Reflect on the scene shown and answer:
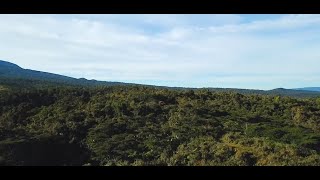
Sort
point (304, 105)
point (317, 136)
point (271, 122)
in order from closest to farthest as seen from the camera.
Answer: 1. point (317, 136)
2. point (271, 122)
3. point (304, 105)

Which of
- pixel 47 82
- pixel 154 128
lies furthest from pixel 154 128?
pixel 47 82

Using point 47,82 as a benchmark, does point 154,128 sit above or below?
below

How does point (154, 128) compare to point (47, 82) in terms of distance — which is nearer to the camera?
point (154, 128)

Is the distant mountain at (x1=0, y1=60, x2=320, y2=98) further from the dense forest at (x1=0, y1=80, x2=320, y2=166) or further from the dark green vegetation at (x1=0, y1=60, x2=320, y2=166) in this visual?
the dark green vegetation at (x1=0, y1=60, x2=320, y2=166)

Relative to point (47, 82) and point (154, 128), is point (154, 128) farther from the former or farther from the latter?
point (47, 82)
